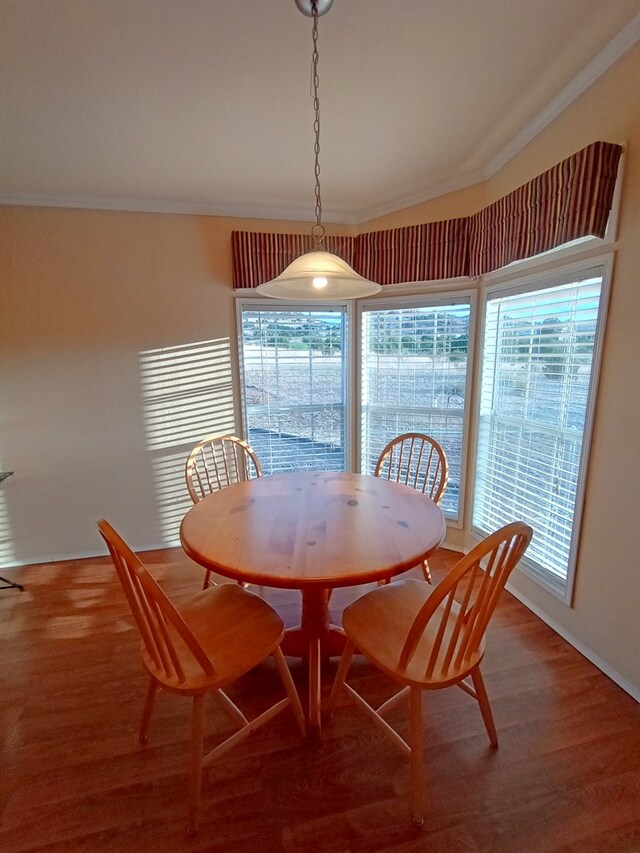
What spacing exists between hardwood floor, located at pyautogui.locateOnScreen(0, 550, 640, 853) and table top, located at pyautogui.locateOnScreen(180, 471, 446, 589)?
743 mm

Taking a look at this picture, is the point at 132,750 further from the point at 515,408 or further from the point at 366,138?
the point at 366,138

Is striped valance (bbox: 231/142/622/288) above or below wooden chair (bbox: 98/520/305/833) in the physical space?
above

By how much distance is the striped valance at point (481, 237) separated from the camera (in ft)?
5.04

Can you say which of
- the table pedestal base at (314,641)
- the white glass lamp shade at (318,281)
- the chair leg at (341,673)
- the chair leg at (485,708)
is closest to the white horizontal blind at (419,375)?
the white glass lamp shade at (318,281)

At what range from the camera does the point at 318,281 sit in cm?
148

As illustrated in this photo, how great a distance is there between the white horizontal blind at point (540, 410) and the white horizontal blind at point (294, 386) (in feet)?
3.73

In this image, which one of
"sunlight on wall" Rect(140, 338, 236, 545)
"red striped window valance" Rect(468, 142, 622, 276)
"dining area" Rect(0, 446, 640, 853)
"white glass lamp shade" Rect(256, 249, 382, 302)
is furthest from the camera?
"sunlight on wall" Rect(140, 338, 236, 545)

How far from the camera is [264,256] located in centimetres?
269

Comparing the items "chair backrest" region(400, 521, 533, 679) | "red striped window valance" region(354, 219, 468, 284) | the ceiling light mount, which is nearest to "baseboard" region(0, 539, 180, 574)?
"chair backrest" region(400, 521, 533, 679)

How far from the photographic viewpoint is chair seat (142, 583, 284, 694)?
44.9 inches

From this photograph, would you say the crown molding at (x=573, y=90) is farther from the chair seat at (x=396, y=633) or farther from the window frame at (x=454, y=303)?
the chair seat at (x=396, y=633)

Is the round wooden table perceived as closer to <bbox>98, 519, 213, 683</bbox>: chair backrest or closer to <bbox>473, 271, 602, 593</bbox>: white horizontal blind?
<bbox>98, 519, 213, 683</bbox>: chair backrest

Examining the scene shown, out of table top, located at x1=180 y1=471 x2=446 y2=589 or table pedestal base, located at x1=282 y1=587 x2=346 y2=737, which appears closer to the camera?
table top, located at x1=180 y1=471 x2=446 y2=589

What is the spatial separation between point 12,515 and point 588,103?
13.2 ft
